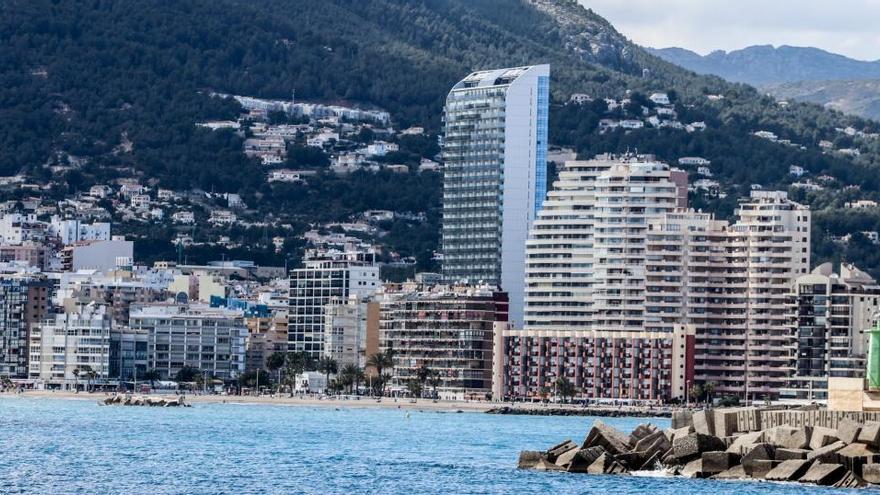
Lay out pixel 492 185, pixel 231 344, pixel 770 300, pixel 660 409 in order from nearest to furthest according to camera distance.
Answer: pixel 660 409 → pixel 770 300 → pixel 231 344 → pixel 492 185

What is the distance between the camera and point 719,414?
7375 centimetres

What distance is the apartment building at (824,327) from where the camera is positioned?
146 m

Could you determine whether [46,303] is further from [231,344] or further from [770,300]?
[770,300]

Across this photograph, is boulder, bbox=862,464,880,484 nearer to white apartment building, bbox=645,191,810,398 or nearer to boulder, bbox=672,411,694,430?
boulder, bbox=672,411,694,430

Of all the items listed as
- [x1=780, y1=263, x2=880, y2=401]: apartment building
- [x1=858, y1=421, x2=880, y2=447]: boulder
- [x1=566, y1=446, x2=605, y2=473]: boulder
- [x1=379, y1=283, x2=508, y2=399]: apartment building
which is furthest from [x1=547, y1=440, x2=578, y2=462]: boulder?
[x1=379, y1=283, x2=508, y2=399]: apartment building

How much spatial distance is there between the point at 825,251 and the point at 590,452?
420 feet

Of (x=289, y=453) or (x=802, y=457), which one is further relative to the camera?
(x=289, y=453)

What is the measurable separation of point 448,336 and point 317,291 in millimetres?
19835

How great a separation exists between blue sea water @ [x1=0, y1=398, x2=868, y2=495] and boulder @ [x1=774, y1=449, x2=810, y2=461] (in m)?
1.40

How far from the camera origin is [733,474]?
68.1 meters

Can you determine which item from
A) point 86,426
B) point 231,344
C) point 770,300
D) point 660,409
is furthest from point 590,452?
point 231,344

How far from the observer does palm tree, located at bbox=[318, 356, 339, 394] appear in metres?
169

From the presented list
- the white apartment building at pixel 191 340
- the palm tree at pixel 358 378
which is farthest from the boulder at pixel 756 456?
the white apartment building at pixel 191 340

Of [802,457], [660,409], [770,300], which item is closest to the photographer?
[802,457]
